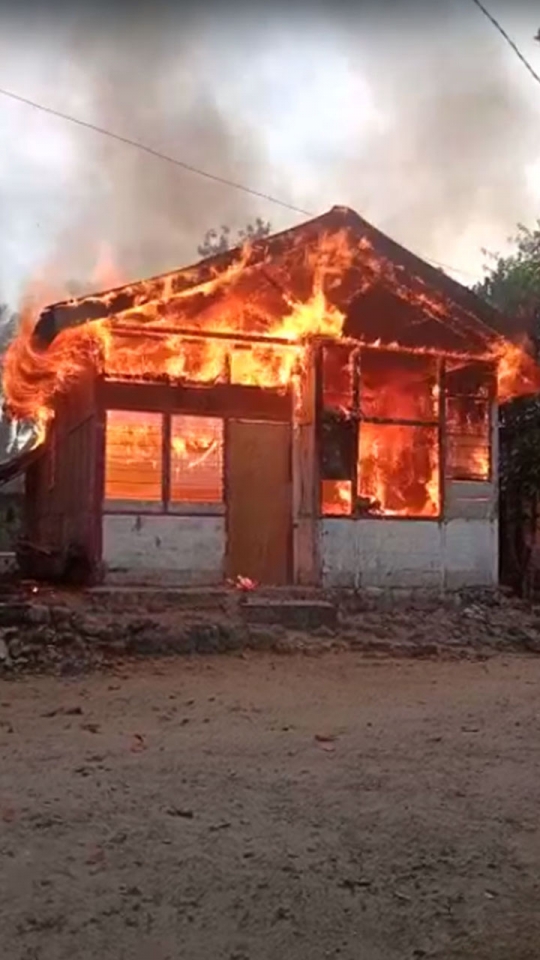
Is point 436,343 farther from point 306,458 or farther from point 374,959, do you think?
point 374,959

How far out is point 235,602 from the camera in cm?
1173

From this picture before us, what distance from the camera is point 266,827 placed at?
17.0ft

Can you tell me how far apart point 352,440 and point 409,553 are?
1641 mm

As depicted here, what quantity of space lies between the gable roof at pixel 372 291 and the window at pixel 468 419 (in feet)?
1.12

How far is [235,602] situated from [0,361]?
6710 millimetres

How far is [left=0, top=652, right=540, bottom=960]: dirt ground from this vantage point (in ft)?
13.4

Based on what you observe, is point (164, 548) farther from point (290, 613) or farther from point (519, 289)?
point (519, 289)

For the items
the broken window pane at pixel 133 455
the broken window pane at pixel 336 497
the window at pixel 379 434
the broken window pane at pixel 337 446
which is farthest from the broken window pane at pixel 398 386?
the broken window pane at pixel 133 455

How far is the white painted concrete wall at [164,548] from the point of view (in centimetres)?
1265

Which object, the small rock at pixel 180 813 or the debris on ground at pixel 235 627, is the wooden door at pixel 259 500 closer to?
the debris on ground at pixel 235 627

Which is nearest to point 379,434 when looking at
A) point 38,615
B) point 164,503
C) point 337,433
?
point 337,433

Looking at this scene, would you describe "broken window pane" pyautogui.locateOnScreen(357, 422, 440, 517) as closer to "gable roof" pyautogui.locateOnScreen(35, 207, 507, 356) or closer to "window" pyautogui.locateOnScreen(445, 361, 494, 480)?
"window" pyautogui.locateOnScreen(445, 361, 494, 480)

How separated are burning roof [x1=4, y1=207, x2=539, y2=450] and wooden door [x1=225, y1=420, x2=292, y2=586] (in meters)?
0.73

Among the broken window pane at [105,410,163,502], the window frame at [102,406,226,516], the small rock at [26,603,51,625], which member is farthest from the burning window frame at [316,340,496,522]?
the small rock at [26,603,51,625]
